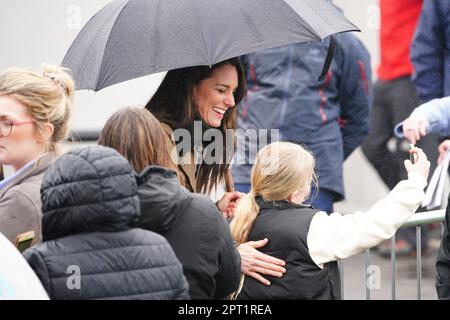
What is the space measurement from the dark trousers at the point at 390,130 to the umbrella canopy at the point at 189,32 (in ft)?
10.5

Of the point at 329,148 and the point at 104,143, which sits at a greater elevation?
the point at 104,143

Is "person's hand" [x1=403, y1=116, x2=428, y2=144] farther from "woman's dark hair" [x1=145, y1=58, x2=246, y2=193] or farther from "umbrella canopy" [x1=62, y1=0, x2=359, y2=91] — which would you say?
"woman's dark hair" [x1=145, y1=58, x2=246, y2=193]

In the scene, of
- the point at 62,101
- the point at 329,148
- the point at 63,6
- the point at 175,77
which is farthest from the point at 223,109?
the point at 63,6

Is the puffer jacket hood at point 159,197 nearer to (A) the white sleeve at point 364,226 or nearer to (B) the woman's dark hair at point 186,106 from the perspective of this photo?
(A) the white sleeve at point 364,226

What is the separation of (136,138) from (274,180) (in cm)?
76

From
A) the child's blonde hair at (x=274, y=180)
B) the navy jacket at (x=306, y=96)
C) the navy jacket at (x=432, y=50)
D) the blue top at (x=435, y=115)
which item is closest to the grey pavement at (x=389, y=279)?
the navy jacket at (x=306, y=96)

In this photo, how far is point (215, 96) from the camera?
15.9 ft

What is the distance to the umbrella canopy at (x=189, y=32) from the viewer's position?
4641 millimetres

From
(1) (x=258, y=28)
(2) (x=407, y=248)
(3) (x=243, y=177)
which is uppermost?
(1) (x=258, y=28)

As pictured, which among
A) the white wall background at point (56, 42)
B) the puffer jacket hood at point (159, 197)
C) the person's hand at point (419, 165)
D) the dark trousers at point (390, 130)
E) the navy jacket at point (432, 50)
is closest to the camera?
the puffer jacket hood at point (159, 197)

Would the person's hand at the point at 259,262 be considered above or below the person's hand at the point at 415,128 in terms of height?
below

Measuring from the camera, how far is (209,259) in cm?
388

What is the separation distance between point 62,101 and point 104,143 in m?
0.47
